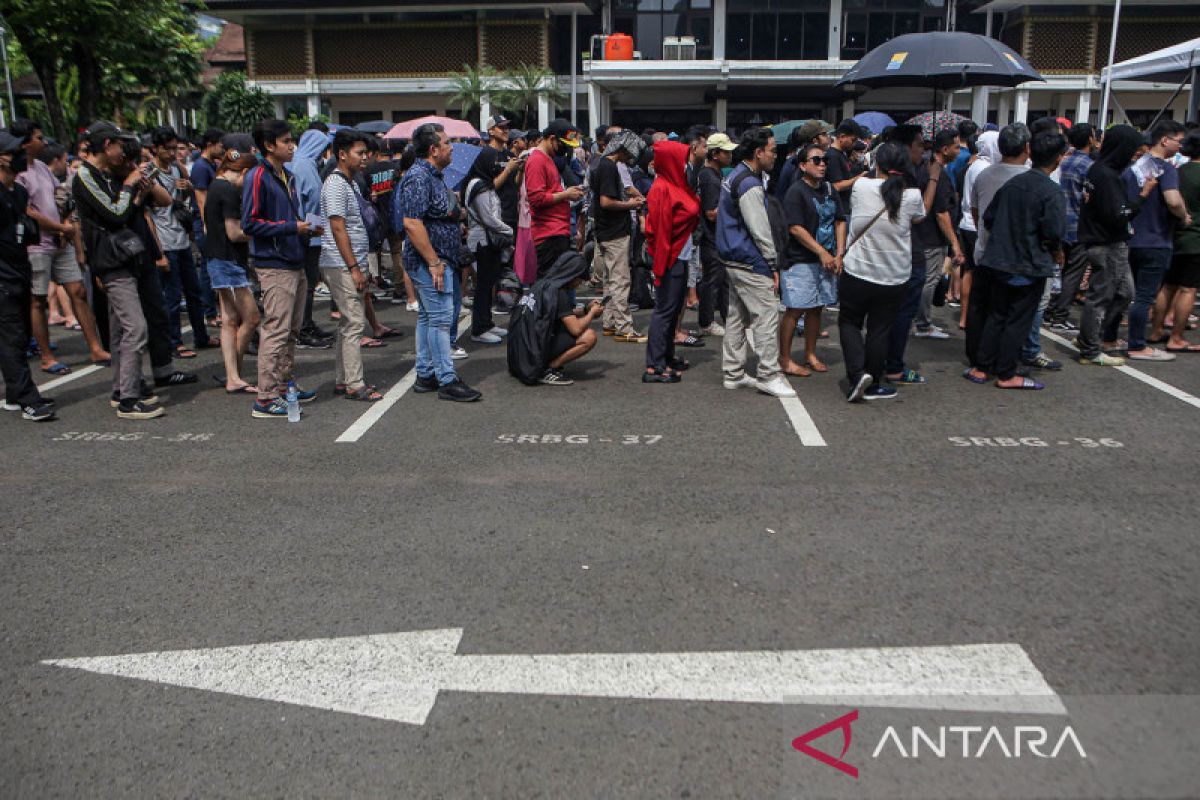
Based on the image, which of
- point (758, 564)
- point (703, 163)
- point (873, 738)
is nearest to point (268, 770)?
point (873, 738)

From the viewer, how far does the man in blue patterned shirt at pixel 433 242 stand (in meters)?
6.99

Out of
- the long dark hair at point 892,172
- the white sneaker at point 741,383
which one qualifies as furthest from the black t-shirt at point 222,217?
the long dark hair at point 892,172

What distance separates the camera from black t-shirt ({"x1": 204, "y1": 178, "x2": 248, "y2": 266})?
7.32 meters

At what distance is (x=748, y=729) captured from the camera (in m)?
3.13

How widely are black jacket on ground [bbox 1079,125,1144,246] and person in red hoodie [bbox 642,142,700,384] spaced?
3255mm

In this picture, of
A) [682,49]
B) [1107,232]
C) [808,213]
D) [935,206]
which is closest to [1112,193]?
[1107,232]

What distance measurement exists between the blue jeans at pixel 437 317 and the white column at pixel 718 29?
107 feet

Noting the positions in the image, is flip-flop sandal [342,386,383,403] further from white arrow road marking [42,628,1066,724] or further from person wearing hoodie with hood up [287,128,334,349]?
white arrow road marking [42,628,1066,724]

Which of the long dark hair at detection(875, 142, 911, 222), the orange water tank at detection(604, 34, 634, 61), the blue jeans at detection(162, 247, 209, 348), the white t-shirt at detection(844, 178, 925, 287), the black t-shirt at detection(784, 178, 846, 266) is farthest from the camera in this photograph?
the orange water tank at detection(604, 34, 634, 61)

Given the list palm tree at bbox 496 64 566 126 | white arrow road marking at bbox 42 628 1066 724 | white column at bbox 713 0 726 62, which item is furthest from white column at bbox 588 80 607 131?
white arrow road marking at bbox 42 628 1066 724

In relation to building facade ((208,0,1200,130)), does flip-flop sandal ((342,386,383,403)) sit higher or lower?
lower

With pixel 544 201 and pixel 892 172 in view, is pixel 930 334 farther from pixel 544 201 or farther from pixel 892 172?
pixel 544 201

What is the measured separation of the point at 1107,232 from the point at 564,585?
6130 millimetres

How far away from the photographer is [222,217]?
7.43m
